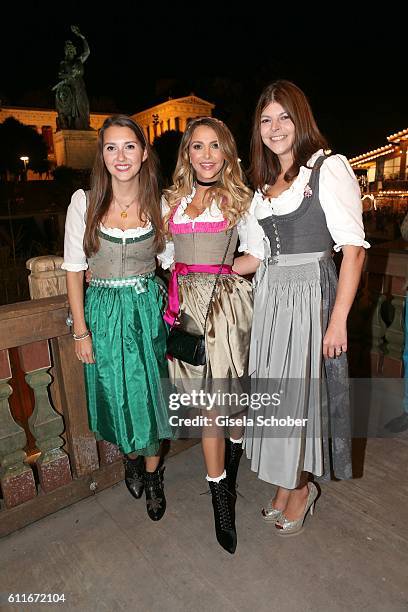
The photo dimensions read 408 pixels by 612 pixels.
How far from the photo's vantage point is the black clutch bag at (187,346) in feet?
6.42

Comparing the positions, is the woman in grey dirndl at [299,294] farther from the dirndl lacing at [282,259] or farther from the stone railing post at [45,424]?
the stone railing post at [45,424]

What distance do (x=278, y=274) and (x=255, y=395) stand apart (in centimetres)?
59

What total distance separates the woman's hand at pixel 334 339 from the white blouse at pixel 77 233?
38.5 inches

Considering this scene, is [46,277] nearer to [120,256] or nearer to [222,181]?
[120,256]

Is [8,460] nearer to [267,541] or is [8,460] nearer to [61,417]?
[61,417]

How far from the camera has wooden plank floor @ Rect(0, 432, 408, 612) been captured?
1729 mm

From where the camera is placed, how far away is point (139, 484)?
2350 millimetres

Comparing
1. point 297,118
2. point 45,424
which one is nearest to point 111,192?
point 297,118

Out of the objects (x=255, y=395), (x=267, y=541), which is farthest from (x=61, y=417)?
Answer: (x=267, y=541)

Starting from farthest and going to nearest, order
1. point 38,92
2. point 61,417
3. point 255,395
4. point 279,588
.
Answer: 1. point 38,92
2. point 61,417
3. point 255,395
4. point 279,588

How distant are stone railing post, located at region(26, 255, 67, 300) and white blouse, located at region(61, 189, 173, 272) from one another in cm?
11

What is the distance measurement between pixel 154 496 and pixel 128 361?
74 centimetres

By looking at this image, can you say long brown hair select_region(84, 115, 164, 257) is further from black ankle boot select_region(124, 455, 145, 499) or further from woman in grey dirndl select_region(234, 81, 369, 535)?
black ankle boot select_region(124, 455, 145, 499)

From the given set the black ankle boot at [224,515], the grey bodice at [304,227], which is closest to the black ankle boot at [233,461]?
the black ankle boot at [224,515]
